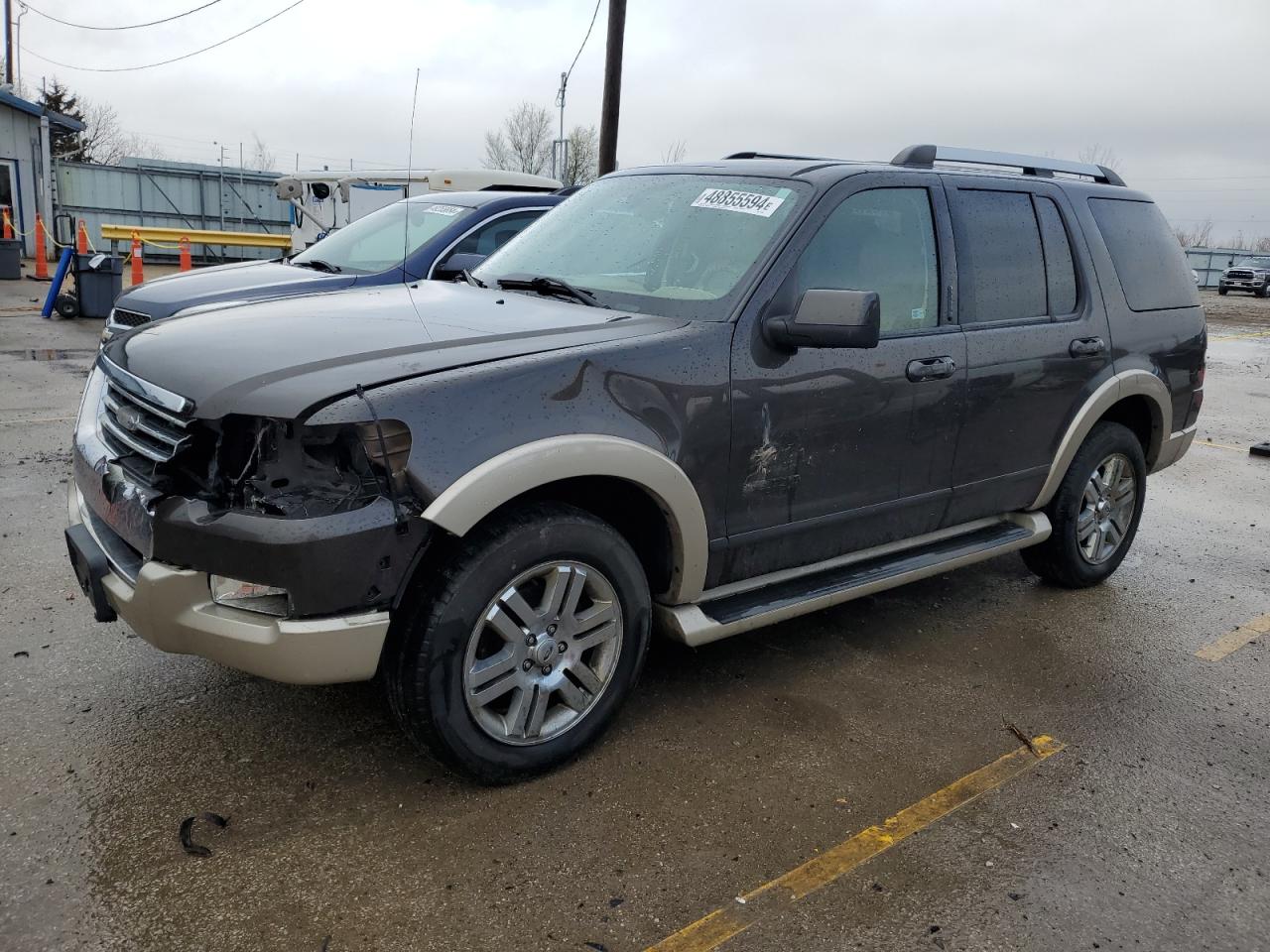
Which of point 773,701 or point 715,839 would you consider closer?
point 715,839

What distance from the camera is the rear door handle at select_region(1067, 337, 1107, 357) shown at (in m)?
4.49

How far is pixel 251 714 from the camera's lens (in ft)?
11.3

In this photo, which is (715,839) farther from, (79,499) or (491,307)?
(79,499)

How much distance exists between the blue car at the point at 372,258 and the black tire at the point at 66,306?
7.59m

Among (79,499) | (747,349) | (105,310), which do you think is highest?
(747,349)

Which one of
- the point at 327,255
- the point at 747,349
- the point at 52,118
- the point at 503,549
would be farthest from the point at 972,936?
the point at 52,118

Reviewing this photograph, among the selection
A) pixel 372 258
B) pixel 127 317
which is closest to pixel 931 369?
pixel 372 258

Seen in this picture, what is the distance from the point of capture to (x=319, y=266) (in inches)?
296

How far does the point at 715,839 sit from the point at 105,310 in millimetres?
14297

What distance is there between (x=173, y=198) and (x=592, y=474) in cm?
3031

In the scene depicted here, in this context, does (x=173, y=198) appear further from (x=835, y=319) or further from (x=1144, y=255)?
(x=835, y=319)

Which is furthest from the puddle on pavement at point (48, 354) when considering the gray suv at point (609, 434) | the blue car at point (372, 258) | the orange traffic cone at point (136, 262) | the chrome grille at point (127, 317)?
the gray suv at point (609, 434)

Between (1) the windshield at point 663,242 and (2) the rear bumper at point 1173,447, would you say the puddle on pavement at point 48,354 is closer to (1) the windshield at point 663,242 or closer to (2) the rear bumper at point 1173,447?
(1) the windshield at point 663,242

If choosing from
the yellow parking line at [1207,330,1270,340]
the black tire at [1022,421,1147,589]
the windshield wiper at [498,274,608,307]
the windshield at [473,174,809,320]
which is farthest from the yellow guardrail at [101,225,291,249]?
the yellow parking line at [1207,330,1270,340]
